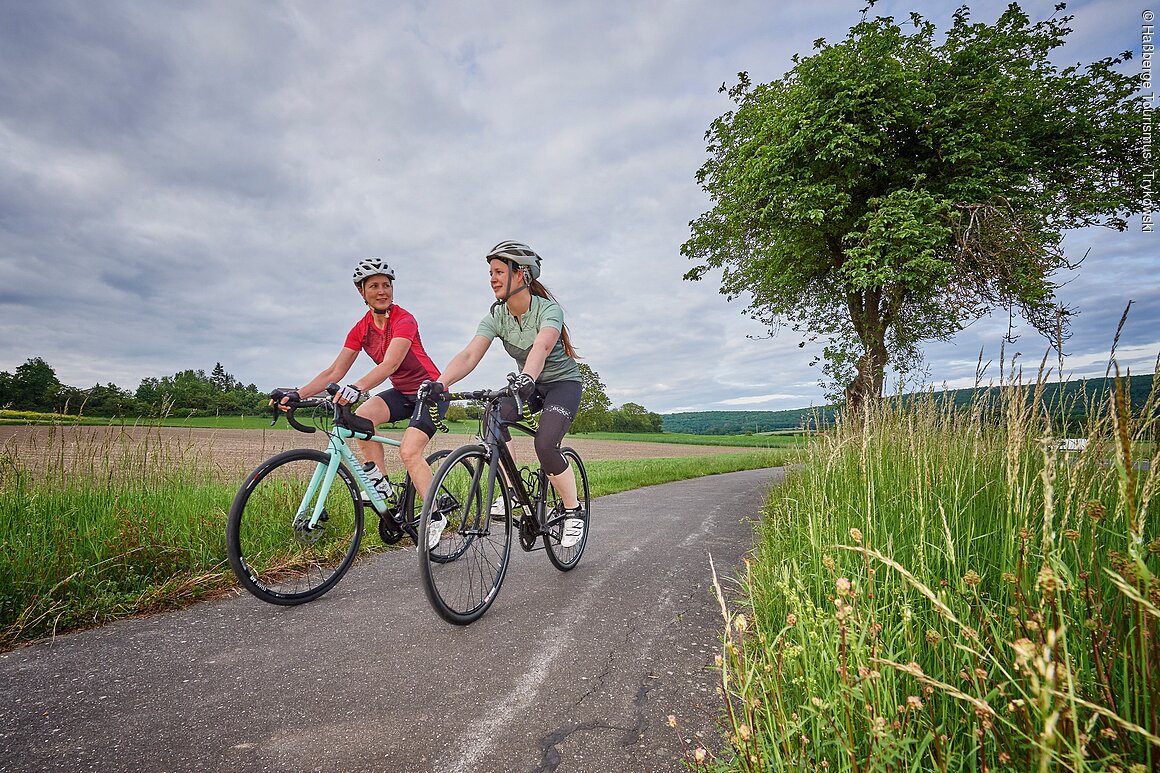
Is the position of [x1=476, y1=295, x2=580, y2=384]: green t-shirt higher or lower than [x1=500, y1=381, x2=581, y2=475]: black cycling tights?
higher

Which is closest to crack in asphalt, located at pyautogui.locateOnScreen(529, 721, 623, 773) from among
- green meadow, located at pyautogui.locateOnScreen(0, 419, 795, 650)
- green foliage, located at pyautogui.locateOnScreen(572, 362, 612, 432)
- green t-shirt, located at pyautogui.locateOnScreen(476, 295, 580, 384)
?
green t-shirt, located at pyautogui.locateOnScreen(476, 295, 580, 384)

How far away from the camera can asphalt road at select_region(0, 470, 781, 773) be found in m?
2.07

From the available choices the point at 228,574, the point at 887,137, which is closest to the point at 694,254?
the point at 887,137

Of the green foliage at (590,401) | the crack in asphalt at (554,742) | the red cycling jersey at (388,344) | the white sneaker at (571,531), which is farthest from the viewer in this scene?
the green foliage at (590,401)

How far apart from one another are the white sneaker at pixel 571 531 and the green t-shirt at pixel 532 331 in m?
1.30

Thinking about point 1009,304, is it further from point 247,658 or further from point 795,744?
point 247,658

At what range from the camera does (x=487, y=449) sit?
3.86 m

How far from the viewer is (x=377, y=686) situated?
8.47ft

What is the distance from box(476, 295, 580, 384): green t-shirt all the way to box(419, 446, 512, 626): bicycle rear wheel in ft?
3.61

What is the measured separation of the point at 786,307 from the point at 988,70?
7.88 metres

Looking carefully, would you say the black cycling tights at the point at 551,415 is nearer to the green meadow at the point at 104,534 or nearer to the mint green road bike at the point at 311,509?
the mint green road bike at the point at 311,509

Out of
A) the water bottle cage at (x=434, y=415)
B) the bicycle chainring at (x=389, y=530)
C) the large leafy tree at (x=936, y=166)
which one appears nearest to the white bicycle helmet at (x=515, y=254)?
the water bottle cage at (x=434, y=415)

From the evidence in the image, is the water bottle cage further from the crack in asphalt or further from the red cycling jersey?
the crack in asphalt

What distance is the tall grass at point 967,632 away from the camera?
116 centimetres
